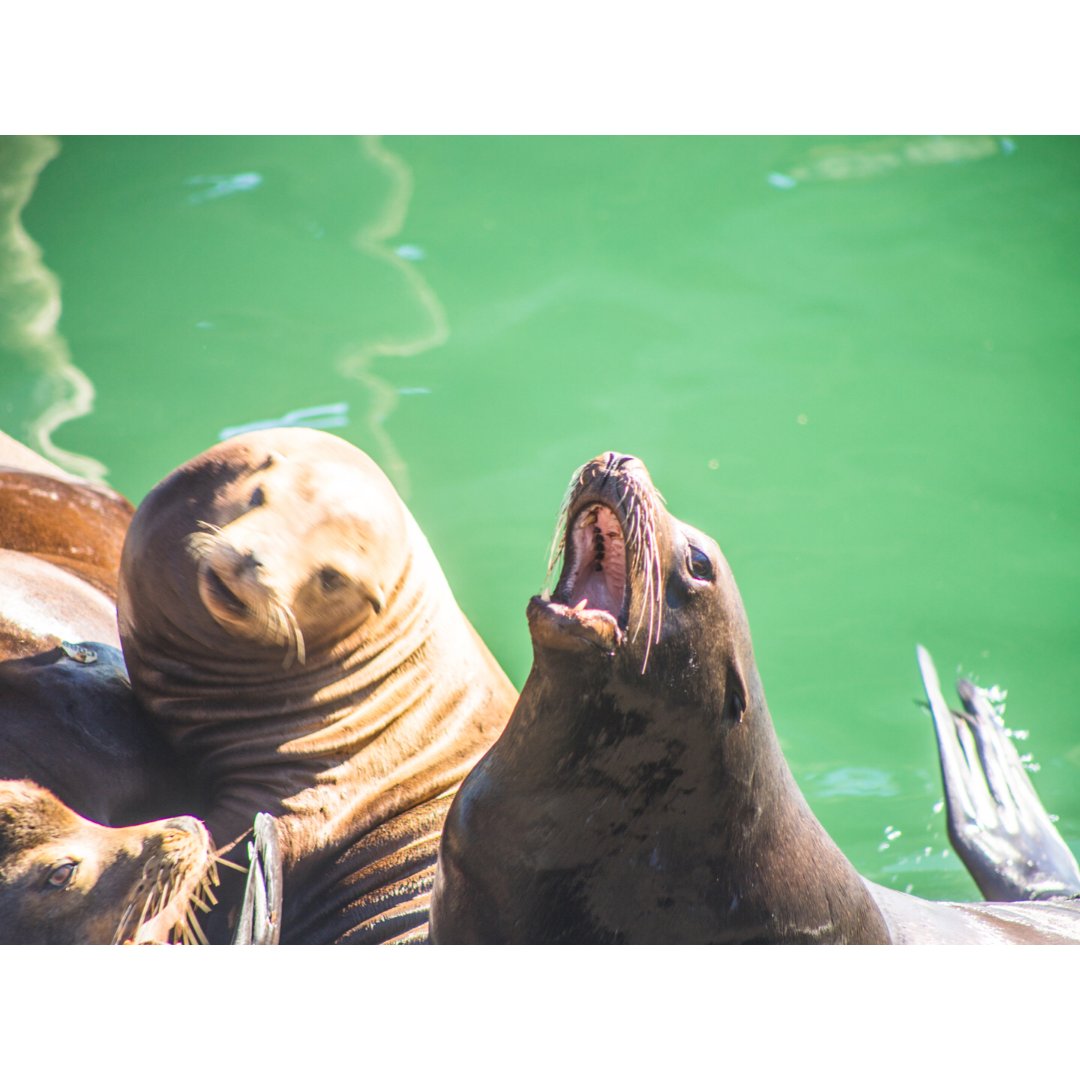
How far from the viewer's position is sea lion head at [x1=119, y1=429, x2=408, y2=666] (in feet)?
Answer: 11.7

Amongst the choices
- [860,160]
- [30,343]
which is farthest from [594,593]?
[860,160]

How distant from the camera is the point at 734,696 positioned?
114 inches

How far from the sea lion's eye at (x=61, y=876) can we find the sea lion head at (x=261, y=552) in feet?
2.75

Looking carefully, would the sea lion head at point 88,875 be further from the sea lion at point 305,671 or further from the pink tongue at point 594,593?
the pink tongue at point 594,593

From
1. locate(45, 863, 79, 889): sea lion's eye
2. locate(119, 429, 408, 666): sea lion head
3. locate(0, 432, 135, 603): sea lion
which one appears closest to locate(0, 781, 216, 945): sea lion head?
locate(45, 863, 79, 889): sea lion's eye

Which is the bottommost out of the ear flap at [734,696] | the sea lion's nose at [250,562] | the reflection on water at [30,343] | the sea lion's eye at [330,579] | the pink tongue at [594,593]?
the ear flap at [734,696]

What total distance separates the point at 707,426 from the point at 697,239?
128 centimetres

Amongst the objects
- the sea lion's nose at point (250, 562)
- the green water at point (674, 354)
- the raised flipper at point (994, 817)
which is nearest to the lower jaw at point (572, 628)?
the sea lion's nose at point (250, 562)

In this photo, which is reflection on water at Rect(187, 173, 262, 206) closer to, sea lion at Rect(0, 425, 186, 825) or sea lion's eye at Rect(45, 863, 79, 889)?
sea lion at Rect(0, 425, 186, 825)

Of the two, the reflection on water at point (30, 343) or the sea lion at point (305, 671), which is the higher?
the reflection on water at point (30, 343)

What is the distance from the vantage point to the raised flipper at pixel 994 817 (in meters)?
4.41

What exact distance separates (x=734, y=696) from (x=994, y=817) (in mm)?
2075

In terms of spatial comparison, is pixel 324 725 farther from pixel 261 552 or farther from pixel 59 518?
pixel 59 518
